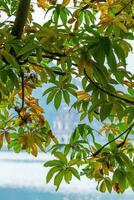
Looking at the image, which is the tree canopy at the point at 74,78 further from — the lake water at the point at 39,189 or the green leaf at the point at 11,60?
the lake water at the point at 39,189

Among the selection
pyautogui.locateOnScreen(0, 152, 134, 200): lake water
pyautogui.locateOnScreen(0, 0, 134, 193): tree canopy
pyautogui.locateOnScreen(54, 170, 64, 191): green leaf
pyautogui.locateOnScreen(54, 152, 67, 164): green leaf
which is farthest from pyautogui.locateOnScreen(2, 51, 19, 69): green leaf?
pyautogui.locateOnScreen(0, 152, 134, 200): lake water

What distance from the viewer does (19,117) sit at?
342cm

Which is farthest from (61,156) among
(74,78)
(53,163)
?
(74,78)

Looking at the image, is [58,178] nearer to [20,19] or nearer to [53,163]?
[53,163]

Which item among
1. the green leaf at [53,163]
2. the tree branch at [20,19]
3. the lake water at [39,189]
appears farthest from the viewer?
the lake water at [39,189]

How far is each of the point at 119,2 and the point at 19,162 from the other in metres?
130

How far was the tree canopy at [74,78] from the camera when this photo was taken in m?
2.09

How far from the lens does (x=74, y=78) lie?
3139 mm

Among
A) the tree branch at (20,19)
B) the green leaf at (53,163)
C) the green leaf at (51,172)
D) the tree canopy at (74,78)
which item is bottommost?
the green leaf at (51,172)

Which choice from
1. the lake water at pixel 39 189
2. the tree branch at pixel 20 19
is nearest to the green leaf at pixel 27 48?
the tree branch at pixel 20 19

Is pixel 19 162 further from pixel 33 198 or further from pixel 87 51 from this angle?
pixel 87 51

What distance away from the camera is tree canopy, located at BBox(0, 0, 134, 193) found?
2088 millimetres

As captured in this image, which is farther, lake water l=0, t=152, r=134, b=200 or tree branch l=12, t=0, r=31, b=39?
lake water l=0, t=152, r=134, b=200

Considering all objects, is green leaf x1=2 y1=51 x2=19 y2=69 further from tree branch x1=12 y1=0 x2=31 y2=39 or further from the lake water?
Result: the lake water
